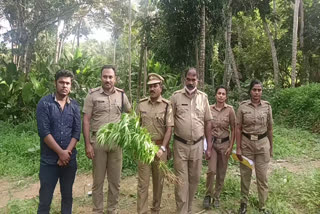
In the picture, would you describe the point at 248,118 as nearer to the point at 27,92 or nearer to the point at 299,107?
the point at 27,92

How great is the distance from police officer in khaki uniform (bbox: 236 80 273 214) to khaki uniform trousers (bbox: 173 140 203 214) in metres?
0.61

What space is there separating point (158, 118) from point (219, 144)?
3.38ft

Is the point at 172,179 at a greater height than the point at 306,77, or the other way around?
the point at 306,77

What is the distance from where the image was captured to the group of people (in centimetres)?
293

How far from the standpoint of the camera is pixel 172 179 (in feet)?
9.89

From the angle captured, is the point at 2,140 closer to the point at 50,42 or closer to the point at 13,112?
the point at 13,112

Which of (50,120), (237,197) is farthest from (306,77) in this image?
(50,120)

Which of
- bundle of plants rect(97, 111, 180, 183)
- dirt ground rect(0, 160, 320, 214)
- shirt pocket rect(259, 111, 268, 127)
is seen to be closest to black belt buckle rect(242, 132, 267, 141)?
shirt pocket rect(259, 111, 268, 127)

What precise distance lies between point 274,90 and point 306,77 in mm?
4007

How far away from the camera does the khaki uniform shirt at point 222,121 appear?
3.87m

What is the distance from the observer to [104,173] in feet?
10.9

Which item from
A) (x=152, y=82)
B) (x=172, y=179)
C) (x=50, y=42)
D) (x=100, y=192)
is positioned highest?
(x=50, y=42)

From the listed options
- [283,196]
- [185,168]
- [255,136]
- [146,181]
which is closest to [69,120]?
[146,181]

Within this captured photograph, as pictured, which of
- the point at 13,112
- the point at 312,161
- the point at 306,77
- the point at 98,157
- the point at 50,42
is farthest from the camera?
the point at 50,42
